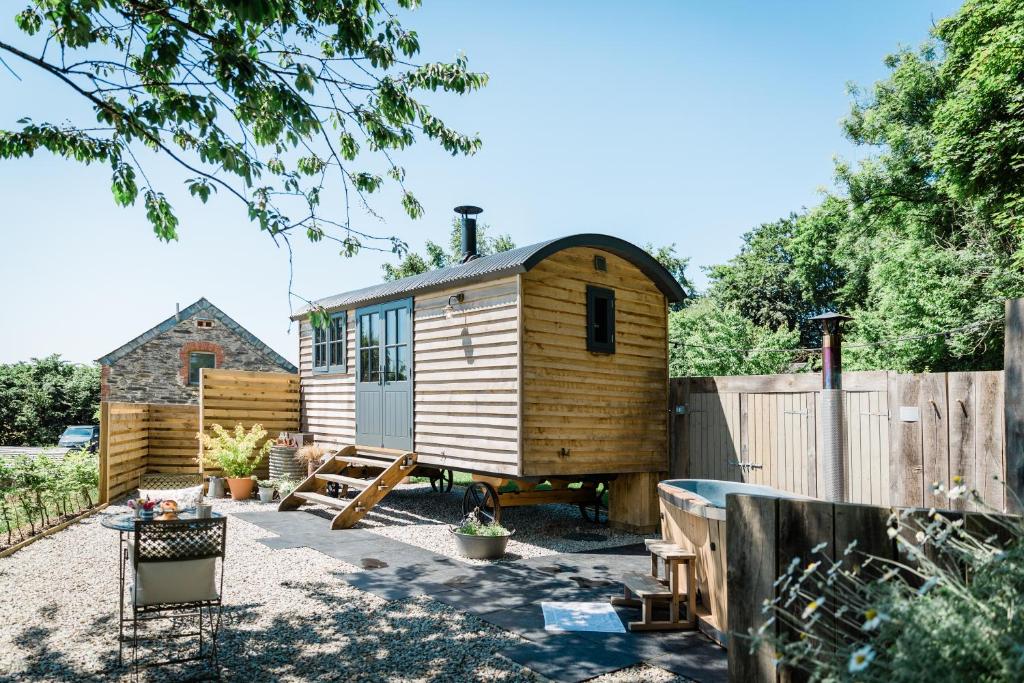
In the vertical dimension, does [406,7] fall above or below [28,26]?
above

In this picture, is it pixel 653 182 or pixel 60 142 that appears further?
pixel 653 182

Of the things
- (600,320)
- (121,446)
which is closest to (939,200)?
(600,320)

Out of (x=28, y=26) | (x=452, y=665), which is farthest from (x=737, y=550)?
(x=28, y=26)

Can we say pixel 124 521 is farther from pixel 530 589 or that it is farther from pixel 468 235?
pixel 468 235

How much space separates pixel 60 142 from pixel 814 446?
25.7 feet

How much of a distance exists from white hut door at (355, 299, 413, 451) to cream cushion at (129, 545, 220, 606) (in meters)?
5.94

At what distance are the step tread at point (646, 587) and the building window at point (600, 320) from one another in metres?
4.17

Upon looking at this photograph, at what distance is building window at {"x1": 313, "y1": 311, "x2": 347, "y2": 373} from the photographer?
1248 centimetres

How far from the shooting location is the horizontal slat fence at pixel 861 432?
258 inches

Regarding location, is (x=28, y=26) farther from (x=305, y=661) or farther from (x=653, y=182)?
(x=653, y=182)

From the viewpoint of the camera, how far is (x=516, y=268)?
8445 mm

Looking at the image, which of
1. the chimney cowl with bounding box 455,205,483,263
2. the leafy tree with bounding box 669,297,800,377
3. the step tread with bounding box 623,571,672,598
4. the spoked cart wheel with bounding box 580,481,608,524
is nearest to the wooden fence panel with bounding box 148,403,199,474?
the chimney cowl with bounding box 455,205,483,263

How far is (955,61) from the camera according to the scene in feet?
51.8

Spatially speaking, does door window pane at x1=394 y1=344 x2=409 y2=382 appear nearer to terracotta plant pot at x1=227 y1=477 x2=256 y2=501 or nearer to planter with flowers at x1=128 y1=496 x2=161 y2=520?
terracotta plant pot at x1=227 y1=477 x2=256 y2=501
